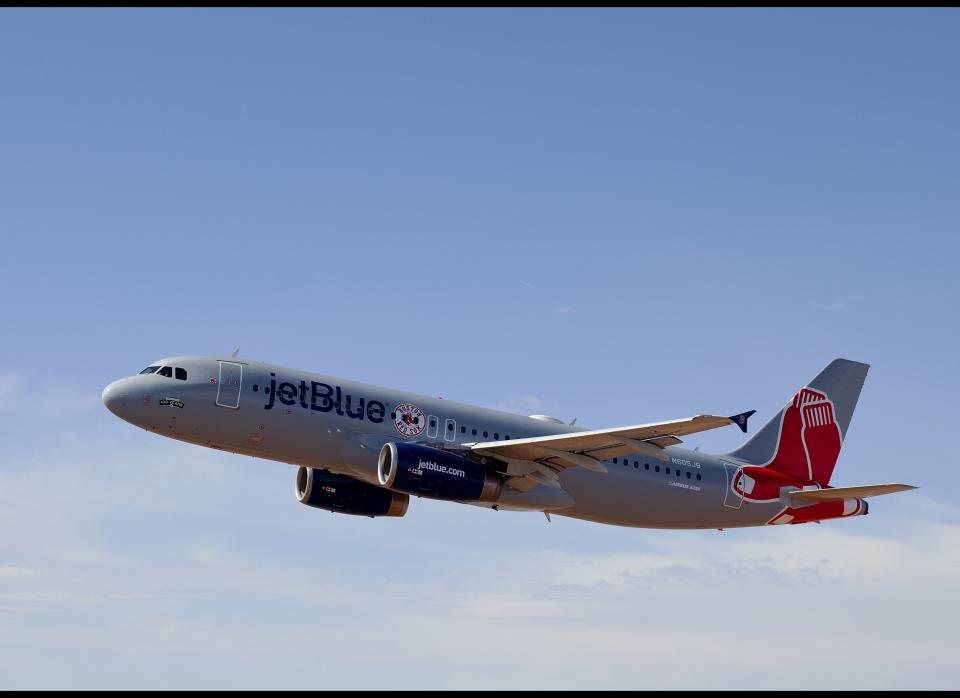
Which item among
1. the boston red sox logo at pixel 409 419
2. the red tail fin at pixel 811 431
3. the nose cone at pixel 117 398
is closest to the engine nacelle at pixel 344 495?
the boston red sox logo at pixel 409 419

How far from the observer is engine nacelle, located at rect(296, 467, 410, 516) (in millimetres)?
45969

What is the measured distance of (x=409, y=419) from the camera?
41625 mm

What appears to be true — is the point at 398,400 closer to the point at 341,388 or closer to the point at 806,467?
the point at 341,388

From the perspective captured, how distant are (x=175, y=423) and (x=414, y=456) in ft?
27.8

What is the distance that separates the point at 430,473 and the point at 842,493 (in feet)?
60.5

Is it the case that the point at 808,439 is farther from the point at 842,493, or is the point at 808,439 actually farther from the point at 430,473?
the point at 430,473

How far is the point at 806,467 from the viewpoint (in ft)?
165

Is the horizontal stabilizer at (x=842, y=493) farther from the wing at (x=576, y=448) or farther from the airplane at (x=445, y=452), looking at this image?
the wing at (x=576, y=448)

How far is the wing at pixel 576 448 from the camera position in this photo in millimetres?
35409

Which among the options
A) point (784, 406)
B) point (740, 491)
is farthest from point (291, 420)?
point (784, 406)

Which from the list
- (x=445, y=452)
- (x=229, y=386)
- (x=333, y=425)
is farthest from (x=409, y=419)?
(x=229, y=386)

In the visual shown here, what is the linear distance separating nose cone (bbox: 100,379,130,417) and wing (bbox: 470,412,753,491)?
1257cm

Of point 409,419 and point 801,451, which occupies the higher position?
point 801,451

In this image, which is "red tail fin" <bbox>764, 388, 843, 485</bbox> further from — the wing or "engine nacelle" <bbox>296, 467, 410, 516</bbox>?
"engine nacelle" <bbox>296, 467, 410, 516</bbox>
